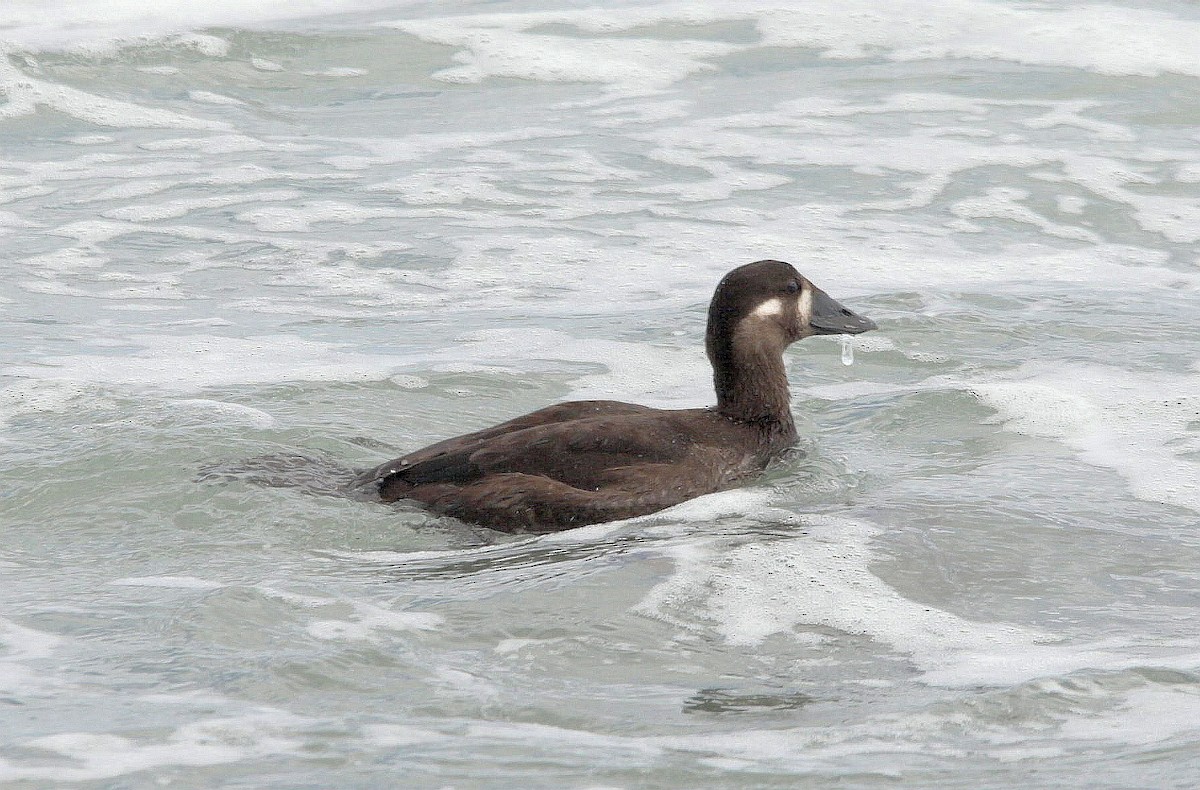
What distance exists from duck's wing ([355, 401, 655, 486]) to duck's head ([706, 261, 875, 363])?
59 cm

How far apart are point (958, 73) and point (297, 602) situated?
10.4 metres

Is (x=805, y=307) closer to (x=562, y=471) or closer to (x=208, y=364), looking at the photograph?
(x=562, y=471)

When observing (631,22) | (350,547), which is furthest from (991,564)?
(631,22)

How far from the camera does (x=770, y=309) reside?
7.07 metres

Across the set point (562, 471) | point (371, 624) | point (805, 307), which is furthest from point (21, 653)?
point (805, 307)

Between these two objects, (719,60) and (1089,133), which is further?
(719,60)

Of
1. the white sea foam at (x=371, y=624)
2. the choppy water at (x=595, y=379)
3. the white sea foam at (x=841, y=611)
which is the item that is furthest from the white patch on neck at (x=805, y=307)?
the white sea foam at (x=371, y=624)

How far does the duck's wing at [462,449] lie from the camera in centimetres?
617

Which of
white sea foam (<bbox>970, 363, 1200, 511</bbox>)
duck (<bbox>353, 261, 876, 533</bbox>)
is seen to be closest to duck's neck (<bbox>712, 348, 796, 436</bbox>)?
duck (<bbox>353, 261, 876, 533</bbox>)

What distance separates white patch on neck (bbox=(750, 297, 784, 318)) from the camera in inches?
277

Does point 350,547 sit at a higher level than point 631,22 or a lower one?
lower

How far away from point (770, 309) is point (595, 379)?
1320 mm

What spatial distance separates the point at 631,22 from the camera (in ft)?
50.3

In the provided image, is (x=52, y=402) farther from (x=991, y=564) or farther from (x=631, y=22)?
(x=631, y=22)
